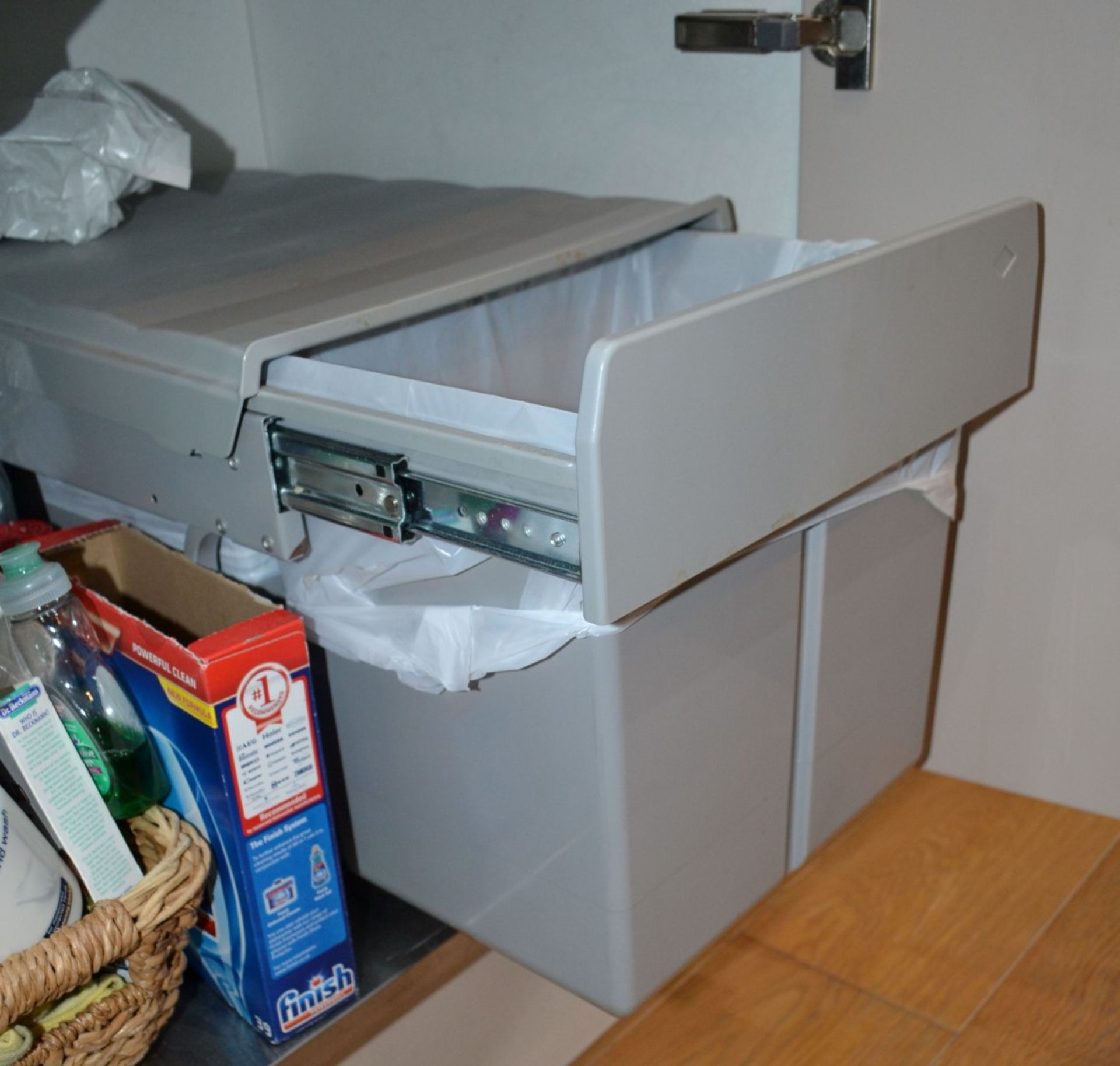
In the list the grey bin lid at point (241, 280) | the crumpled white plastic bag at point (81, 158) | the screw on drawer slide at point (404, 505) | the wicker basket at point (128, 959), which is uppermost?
the crumpled white plastic bag at point (81, 158)

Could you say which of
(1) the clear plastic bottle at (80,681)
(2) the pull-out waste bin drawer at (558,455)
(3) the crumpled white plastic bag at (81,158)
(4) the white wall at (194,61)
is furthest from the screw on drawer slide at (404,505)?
(4) the white wall at (194,61)

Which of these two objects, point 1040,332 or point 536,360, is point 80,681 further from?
point 1040,332

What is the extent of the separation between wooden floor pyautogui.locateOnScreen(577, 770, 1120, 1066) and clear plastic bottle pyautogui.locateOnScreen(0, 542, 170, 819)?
343 millimetres

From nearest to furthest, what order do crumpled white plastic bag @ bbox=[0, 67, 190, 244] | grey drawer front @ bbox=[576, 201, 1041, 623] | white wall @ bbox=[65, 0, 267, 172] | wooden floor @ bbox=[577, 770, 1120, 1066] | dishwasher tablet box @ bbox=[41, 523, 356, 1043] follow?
grey drawer front @ bbox=[576, 201, 1041, 623] → dishwasher tablet box @ bbox=[41, 523, 356, 1043] → wooden floor @ bbox=[577, 770, 1120, 1066] → crumpled white plastic bag @ bbox=[0, 67, 190, 244] → white wall @ bbox=[65, 0, 267, 172]

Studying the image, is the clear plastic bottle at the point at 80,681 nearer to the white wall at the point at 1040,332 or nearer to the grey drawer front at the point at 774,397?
the grey drawer front at the point at 774,397

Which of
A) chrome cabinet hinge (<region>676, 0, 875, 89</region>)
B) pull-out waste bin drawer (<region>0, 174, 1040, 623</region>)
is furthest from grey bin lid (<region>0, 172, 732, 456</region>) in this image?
chrome cabinet hinge (<region>676, 0, 875, 89</region>)

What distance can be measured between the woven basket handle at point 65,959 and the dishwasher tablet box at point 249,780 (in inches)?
2.7

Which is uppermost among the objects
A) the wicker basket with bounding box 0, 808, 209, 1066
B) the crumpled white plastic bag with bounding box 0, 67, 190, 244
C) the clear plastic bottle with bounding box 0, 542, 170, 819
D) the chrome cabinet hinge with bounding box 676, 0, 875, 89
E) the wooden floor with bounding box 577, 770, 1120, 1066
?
the chrome cabinet hinge with bounding box 676, 0, 875, 89

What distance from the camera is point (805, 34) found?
789 mm

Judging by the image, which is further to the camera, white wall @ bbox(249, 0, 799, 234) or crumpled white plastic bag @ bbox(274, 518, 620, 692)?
white wall @ bbox(249, 0, 799, 234)

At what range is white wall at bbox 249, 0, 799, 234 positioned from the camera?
88cm

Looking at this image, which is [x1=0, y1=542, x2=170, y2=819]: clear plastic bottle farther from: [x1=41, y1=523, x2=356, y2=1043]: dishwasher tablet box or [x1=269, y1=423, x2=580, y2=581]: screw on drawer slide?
[x1=269, y1=423, x2=580, y2=581]: screw on drawer slide

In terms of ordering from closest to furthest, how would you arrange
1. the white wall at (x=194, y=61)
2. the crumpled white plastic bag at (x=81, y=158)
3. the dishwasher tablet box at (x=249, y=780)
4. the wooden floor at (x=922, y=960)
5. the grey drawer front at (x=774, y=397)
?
1. the grey drawer front at (x=774, y=397)
2. the dishwasher tablet box at (x=249, y=780)
3. the wooden floor at (x=922, y=960)
4. the crumpled white plastic bag at (x=81, y=158)
5. the white wall at (x=194, y=61)

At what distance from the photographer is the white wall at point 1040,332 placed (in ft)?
2.47
